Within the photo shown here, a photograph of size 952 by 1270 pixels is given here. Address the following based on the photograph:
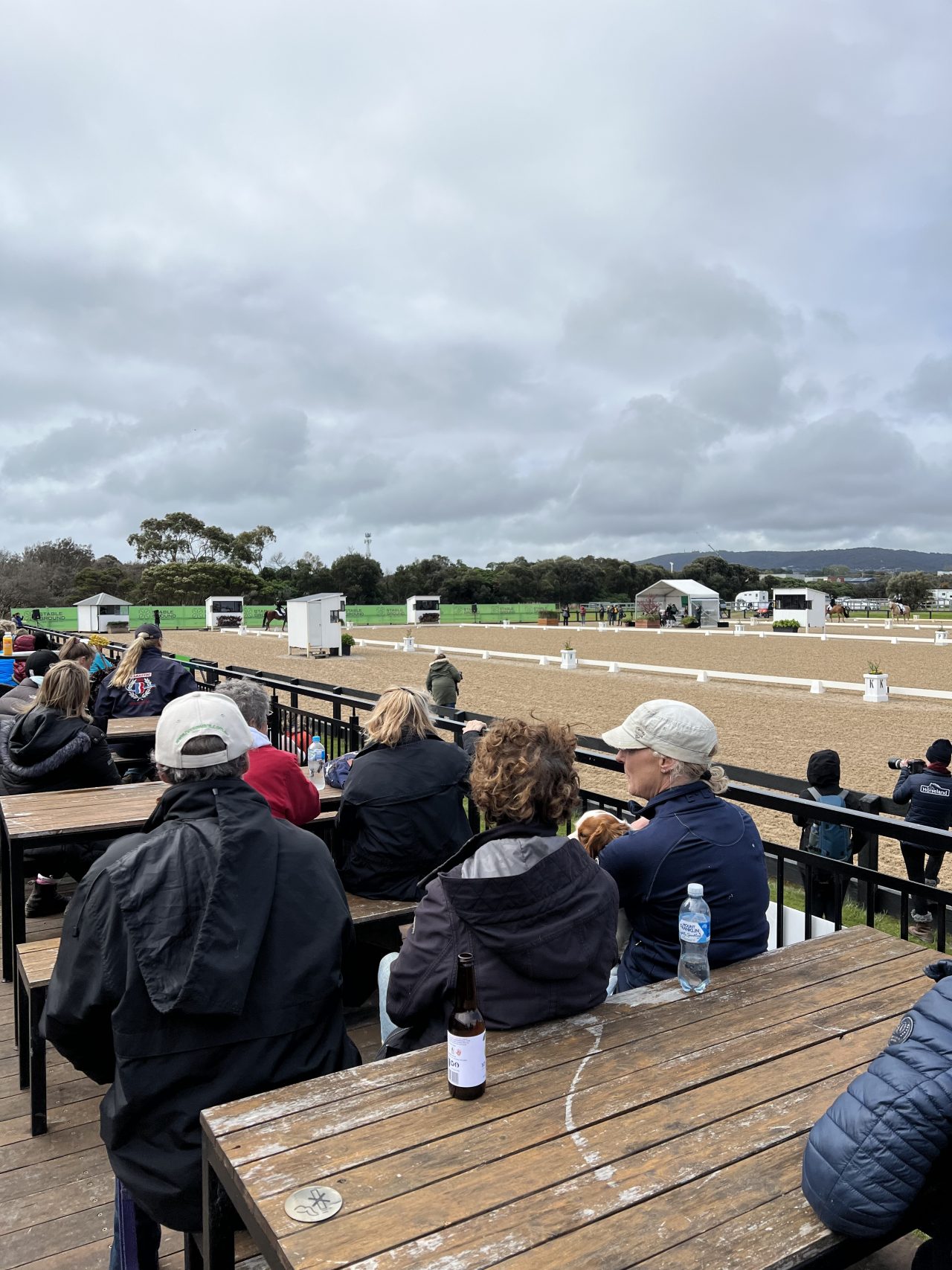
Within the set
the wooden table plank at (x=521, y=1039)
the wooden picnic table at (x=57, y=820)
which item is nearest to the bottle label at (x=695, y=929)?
the wooden table plank at (x=521, y=1039)

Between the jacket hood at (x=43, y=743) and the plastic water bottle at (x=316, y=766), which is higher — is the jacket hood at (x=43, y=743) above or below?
above

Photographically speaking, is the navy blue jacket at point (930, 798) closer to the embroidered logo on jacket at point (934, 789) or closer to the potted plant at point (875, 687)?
the embroidered logo on jacket at point (934, 789)

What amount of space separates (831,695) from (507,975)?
18870 millimetres

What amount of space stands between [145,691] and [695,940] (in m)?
5.30

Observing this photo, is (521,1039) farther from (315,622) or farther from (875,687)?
(315,622)

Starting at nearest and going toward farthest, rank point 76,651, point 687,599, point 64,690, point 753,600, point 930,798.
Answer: point 64,690 < point 76,651 < point 930,798 < point 687,599 < point 753,600

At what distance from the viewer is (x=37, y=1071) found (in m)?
2.62

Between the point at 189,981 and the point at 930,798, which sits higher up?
the point at 189,981

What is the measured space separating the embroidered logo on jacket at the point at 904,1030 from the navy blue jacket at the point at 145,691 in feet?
18.9

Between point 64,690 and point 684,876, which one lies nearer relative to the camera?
point 684,876

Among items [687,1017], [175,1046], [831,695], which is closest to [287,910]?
[175,1046]

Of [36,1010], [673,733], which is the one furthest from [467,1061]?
[36,1010]

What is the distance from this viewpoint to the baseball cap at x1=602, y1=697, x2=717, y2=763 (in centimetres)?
253

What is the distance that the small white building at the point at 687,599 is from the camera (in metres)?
60.4
